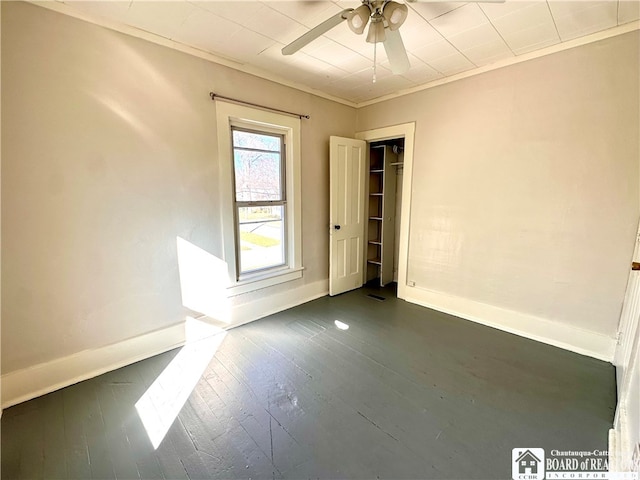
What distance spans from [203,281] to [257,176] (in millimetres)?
1227

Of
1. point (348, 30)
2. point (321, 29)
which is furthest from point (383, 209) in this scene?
point (321, 29)

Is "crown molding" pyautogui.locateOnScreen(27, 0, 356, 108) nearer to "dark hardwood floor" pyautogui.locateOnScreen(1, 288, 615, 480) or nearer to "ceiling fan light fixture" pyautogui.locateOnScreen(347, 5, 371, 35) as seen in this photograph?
"ceiling fan light fixture" pyautogui.locateOnScreen(347, 5, 371, 35)

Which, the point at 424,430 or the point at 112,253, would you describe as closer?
the point at 424,430

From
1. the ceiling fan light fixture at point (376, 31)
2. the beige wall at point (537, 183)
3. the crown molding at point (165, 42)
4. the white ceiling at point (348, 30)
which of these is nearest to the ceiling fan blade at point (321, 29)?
the ceiling fan light fixture at point (376, 31)

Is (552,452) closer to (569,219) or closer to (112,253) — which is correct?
(569,219)

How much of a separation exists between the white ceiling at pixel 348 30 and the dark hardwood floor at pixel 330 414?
2.58 metres

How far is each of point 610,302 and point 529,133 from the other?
158 centimetres

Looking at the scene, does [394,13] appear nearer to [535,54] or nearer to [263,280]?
[535,54]

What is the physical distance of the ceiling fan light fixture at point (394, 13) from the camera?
1551mm

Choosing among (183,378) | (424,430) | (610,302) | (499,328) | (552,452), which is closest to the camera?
(552,452)

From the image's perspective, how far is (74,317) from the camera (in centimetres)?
207

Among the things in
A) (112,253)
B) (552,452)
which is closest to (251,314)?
(112,253)

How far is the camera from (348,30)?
213 cm

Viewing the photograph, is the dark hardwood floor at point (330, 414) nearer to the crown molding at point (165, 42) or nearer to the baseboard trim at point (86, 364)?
the baseboard trim at point (86, 364)
